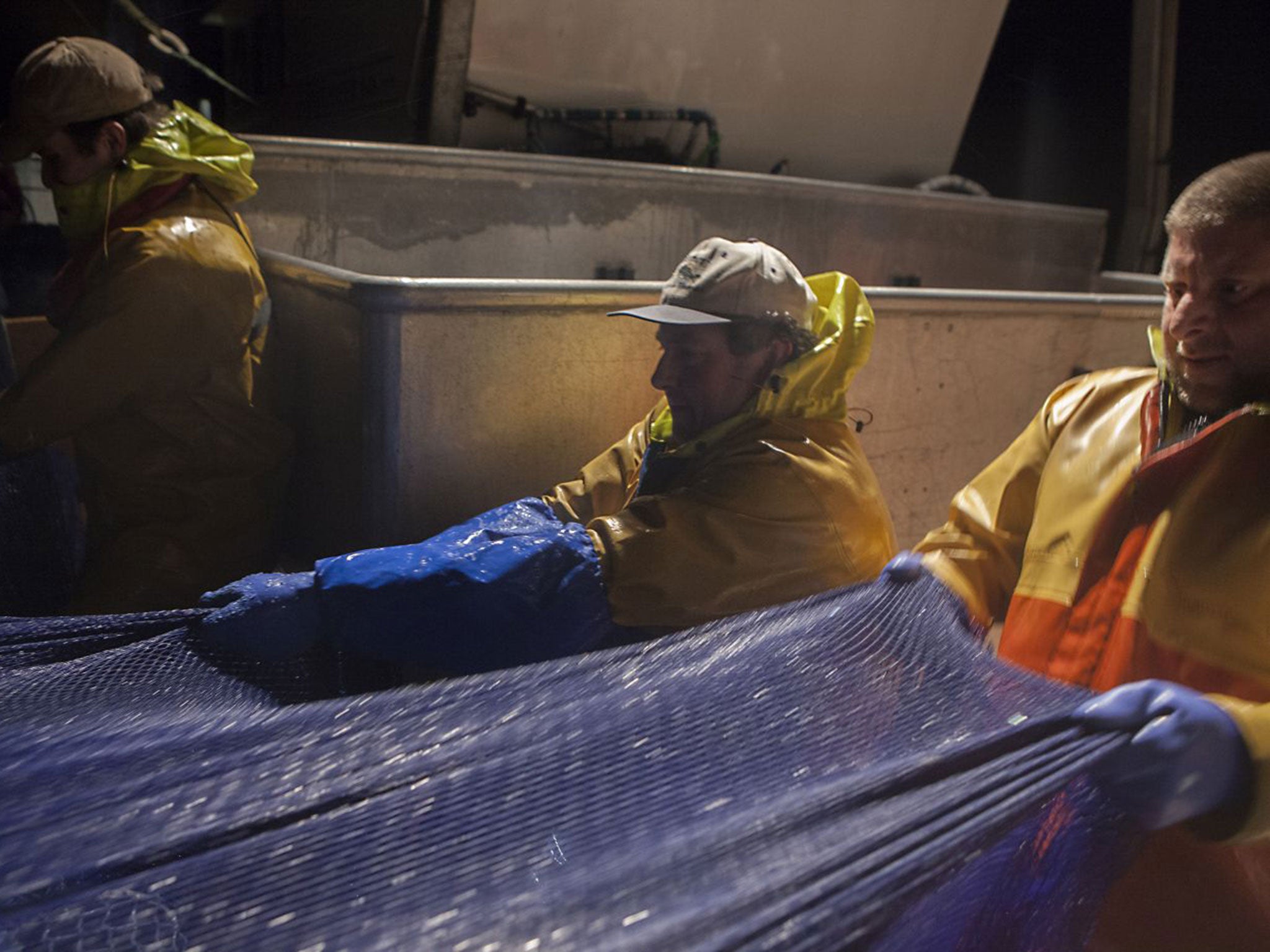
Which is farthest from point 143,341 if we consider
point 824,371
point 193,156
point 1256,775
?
point 1256,775

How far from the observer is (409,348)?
7.40 ft

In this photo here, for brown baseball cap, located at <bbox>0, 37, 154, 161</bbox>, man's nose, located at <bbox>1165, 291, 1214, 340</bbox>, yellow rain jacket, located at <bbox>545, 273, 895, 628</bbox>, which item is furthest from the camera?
brown baseball cap, located at <bbox>0, 37, 154, 161</bbox>

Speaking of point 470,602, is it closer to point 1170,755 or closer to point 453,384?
point 453,384

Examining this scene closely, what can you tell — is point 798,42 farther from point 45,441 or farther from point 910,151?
point 45,441

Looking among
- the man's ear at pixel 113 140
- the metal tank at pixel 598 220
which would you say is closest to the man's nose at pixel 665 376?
the man's ear at pixel 113 140

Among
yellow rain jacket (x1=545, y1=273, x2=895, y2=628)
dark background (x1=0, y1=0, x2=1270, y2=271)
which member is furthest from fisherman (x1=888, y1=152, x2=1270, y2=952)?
dark background (x1=0, y1=0, x2=1270, y2=271)

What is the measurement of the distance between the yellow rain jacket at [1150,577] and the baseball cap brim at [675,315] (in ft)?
2.43

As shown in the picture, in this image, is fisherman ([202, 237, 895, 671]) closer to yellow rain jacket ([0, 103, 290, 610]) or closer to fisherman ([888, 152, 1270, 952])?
fisherman ([888, 152, 1270, 952])

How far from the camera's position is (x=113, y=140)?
2.48 metres

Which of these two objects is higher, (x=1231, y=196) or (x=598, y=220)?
(x=1231, y=196)

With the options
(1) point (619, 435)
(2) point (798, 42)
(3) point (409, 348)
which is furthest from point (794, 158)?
(3) point (409, 348)

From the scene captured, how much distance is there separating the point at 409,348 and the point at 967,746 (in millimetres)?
1551

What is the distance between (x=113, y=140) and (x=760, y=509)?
185 cm

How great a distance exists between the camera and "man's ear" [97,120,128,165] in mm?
2457
